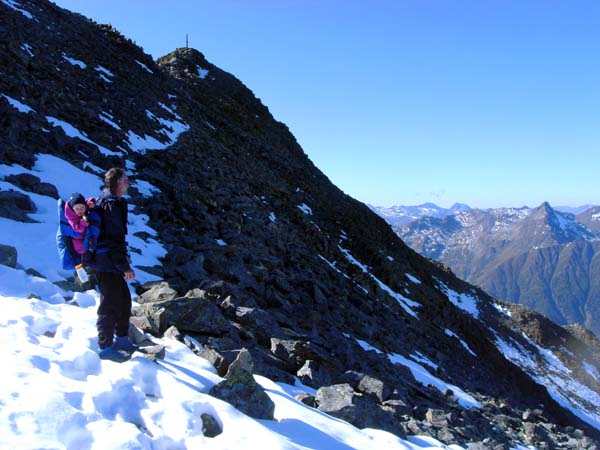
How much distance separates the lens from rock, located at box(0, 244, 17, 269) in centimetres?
799

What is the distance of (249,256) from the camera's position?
14.6m

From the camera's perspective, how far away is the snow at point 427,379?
1527 centimetres

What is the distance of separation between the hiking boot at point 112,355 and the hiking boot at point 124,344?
14 cm

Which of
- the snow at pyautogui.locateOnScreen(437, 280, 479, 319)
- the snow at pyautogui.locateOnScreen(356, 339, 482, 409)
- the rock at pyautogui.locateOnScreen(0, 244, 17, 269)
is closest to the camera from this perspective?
the rock at pyautogui.locateOnScreen(0, 244, 17, 269)

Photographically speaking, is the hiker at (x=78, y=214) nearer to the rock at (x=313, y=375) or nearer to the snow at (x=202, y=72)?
the rock at (x=313, y=375)

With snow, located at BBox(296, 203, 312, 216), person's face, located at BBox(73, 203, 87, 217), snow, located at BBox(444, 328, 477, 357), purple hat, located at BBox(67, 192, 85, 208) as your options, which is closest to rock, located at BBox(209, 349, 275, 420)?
person's face, located at BBox(73, 203, 87, 217)

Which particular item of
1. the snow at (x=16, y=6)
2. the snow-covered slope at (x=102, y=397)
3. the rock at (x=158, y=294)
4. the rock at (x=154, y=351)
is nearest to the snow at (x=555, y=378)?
the rock at (x=158, y=294)

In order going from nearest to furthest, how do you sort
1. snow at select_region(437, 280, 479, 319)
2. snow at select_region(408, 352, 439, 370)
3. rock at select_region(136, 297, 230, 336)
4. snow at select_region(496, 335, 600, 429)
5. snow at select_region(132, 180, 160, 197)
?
rock at select_region(136, 297, 230, 336) < snow at select_region(132, 180, 160, 197) < snow at select_region(408, 352, 439, 370) < snow at select_region(496, 335, 600, 429) < snow at select_region(437, 280, 479, 319)

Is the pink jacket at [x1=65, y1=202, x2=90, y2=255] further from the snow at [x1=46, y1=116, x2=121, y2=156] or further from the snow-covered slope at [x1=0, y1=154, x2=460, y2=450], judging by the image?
the snow at [x1=46, y1=116, x2=121, y2=156]

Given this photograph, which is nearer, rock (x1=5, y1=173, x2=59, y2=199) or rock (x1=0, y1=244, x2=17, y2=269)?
rock (x1=0, y1=244, x2=17, y2=269)

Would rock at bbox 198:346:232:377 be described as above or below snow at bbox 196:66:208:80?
below

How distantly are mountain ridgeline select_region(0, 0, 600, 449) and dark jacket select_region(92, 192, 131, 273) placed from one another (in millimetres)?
1756

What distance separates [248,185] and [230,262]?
11.6m

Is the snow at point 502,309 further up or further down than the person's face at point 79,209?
further down
